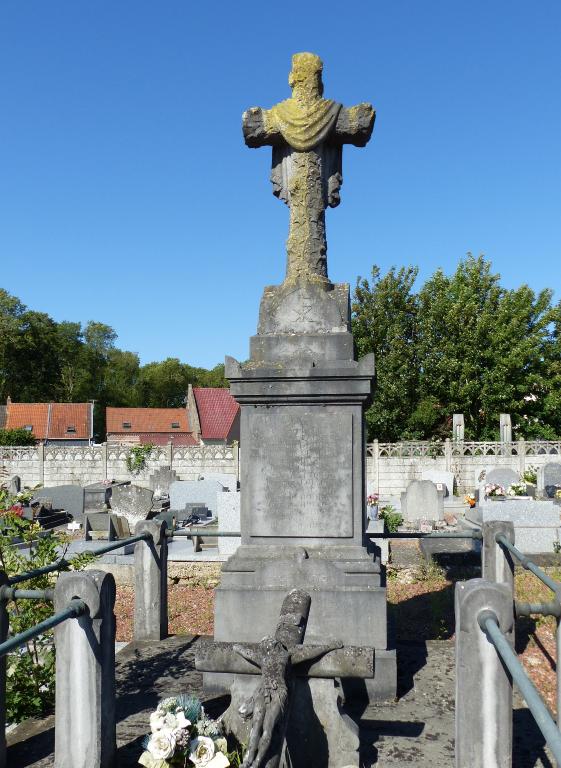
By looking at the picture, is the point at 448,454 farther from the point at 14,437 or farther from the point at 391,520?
the point at 14,437

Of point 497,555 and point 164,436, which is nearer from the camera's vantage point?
point 497,555

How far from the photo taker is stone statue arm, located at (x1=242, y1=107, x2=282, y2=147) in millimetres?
5516

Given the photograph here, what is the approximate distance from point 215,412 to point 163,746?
47683 millimetres

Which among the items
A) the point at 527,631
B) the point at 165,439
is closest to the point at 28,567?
the point at 527,631

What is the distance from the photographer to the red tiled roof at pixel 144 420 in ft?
180

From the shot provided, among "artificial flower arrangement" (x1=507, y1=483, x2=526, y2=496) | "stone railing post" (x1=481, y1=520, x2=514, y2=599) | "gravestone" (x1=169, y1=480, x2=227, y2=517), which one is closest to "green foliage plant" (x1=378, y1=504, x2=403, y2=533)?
"artificial flower arrangement" (x1=507, y1=483, x2=526, y2=496)

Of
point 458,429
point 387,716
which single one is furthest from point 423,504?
point 387,716

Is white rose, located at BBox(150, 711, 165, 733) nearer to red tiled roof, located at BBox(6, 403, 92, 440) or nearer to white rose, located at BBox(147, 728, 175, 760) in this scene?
white rose, located at BBox(147, 728, 175, 760)

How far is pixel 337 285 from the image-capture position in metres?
5.32

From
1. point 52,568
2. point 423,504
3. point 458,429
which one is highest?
point 458,429

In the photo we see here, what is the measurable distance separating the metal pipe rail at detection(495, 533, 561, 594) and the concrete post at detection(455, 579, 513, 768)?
637mm

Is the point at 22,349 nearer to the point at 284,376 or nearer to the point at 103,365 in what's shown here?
the point at 103,365

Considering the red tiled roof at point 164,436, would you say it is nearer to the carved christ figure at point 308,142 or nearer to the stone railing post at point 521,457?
the stone railing post at point 521,457

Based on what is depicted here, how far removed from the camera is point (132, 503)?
1437cm
